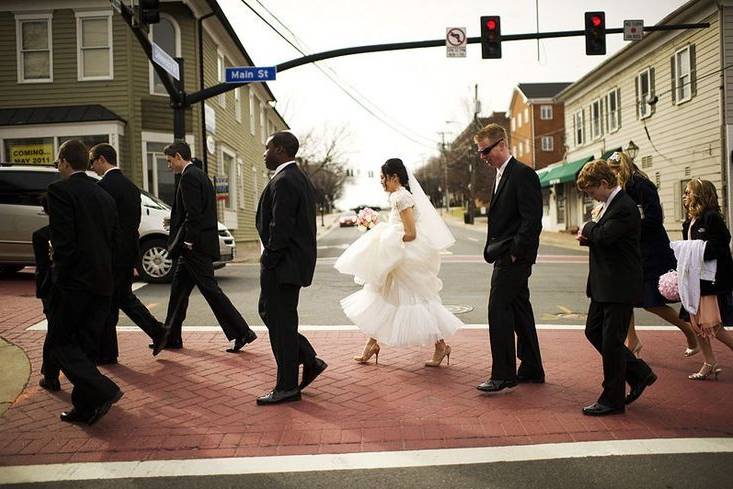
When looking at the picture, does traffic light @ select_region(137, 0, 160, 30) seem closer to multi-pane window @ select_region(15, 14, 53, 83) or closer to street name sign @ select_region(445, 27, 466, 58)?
street name sign @ select_region(445, 27, 466, 58)

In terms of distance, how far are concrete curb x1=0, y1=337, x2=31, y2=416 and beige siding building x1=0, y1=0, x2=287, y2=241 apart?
39.1 ft

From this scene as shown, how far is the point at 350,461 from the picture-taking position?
3.78 metres

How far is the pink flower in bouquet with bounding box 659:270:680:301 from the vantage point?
5.67m

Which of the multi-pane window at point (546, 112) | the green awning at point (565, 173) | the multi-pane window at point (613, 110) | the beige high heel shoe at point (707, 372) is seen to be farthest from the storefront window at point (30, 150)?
the multi-pane window at point (546, 112)

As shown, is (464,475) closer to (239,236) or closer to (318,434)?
(318,434)

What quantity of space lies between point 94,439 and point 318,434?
1456 mm

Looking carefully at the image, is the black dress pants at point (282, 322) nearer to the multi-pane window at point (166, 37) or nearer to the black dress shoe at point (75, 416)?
the black dress shoe at point (75, 416)

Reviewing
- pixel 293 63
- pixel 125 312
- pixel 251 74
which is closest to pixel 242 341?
pixel 125 312

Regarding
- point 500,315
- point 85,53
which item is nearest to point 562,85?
point 85,53

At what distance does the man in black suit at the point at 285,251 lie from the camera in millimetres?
4777

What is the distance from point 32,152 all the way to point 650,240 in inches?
719

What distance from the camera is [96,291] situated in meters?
4.48

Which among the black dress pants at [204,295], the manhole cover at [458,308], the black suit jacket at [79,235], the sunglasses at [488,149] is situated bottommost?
the manhole cover at [458,308]

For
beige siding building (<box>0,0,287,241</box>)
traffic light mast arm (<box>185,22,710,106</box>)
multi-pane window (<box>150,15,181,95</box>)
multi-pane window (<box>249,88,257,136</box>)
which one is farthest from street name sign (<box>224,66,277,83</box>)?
multi-pane window (<box>249,88,257,136</box>)
